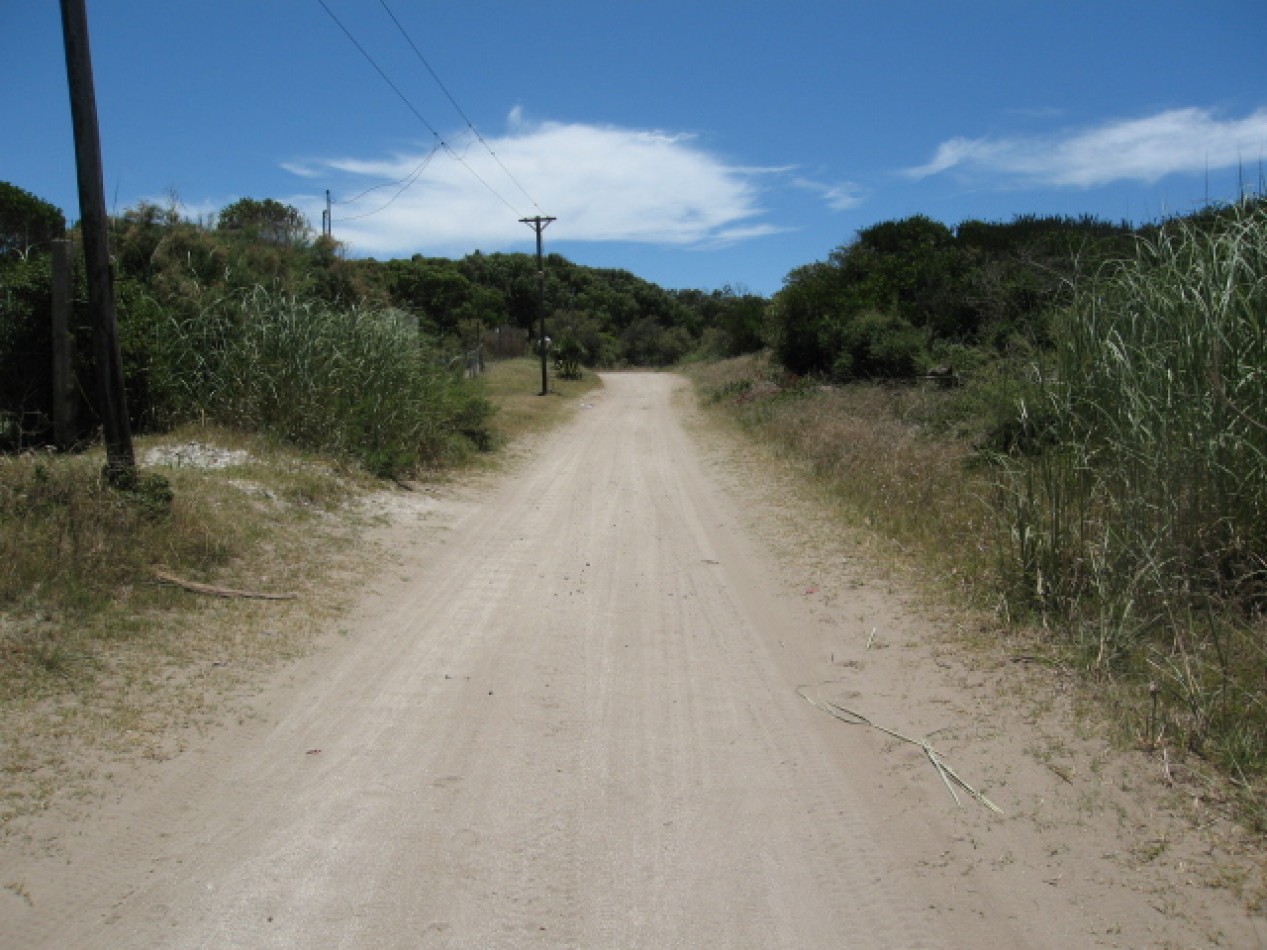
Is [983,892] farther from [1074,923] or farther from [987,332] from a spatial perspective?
[987,332]

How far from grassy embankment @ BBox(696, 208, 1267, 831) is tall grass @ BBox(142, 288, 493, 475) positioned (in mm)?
9110

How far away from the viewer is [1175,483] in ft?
18.6

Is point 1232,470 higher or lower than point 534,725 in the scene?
higher

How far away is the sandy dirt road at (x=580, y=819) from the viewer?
3.60 metres

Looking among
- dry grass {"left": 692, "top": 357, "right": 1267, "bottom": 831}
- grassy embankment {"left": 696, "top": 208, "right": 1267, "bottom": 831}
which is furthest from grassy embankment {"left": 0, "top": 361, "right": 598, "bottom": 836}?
grassy embankment {"left": 696, "top": 208, "right": 1267, "bottom": 831}

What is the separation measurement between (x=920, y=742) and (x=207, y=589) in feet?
17.4

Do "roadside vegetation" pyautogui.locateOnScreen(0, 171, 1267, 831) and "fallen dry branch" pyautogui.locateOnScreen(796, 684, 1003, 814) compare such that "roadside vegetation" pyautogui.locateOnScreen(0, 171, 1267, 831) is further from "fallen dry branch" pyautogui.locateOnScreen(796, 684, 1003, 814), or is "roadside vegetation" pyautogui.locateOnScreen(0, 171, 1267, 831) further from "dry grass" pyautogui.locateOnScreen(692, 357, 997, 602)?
"fallen dry branch" pyautogui.locateOnScreen(796, 684, 1003, 814)

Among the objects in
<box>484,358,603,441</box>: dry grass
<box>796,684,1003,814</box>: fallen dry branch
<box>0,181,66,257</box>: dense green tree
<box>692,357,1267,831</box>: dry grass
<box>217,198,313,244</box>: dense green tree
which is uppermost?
<box>0,181,66,257</box>: dense green tree

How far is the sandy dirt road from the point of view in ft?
11.8

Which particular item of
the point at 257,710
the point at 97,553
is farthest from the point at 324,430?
the point at 257,710

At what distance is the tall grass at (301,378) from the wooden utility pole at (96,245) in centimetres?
455

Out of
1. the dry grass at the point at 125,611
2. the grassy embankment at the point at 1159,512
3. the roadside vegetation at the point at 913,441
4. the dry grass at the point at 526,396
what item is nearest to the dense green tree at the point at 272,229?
the roadside vegetation at the point at 913,441

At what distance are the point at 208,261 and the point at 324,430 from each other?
4396mm

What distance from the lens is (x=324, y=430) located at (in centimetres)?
1355
